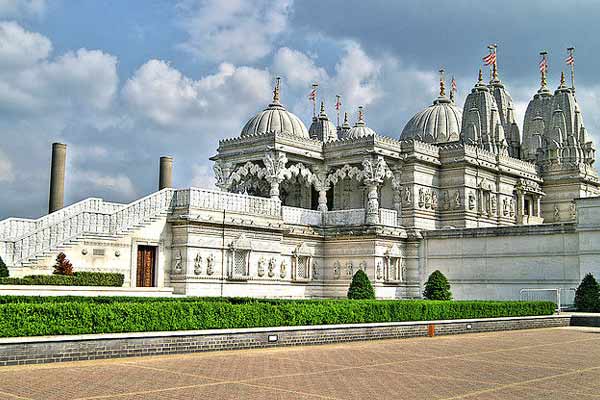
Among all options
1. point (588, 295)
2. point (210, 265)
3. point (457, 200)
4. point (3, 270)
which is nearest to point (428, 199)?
point (457, 200)

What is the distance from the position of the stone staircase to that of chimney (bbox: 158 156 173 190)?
8624 millimetres

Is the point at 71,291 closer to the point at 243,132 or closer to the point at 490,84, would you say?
the point at 243,132

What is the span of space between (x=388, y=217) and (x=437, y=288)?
24.3 ft

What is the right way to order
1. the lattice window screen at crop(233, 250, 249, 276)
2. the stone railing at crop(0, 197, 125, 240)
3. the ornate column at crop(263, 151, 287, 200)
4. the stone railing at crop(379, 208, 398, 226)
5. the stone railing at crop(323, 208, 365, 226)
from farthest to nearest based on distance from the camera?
the ornate column at crop(263, 151, 287, 200) → the stone railing at crop(323, 208, 365, 226) → the stone railing at crop(379, 208, 398, 226) → the lattice window screen at crop(233, 250, 249, 276) → the stone railing at crop(0, 197, 125, 240)

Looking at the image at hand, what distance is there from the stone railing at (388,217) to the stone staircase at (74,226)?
590 inches

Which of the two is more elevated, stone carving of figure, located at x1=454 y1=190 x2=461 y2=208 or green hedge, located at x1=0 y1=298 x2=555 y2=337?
stone carving of figure, located at x1=454 y1=190 x2=461 y2=208

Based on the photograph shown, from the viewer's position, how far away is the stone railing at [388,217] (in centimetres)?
4859

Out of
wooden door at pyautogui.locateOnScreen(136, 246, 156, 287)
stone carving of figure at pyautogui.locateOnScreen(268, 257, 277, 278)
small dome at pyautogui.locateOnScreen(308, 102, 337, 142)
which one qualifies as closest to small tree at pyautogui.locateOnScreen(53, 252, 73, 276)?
wooden door at pyautogui.locateOnScreen(136, 246, 156, 287)

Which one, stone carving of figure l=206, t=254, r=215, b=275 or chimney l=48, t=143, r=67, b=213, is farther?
chimney l=48, t=143, r=67, b=213

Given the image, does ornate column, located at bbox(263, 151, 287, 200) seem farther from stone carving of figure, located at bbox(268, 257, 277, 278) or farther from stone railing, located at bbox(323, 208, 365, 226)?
stone carving of figure, located at bbox(268, 257, 277, 278)

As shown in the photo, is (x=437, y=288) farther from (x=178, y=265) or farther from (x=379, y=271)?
(x=178, y=265)

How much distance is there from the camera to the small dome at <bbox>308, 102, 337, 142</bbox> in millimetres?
68250

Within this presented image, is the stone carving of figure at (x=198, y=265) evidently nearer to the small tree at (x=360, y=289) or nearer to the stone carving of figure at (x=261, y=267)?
the stone carving of figure at (x=261, y=267)

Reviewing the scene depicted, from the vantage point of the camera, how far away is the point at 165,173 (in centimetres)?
4975
